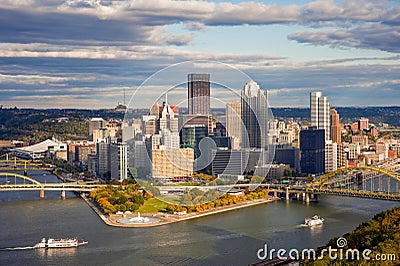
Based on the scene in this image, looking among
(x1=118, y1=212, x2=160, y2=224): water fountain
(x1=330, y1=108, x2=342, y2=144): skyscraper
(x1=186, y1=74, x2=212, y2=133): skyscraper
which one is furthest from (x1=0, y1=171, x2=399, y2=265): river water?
(x1=330, y1=108, x2=342, y2=144): skyscraper

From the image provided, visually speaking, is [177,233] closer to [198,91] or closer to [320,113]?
[198,91]

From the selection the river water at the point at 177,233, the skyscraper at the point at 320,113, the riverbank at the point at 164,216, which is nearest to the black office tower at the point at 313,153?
the skyscraper at the point at 320,113

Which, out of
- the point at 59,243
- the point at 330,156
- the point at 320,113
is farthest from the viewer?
the point at 320,113

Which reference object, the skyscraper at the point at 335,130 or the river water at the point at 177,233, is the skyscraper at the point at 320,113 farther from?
the river water at the point at 177,233

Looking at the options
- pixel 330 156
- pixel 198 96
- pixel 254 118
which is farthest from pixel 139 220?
pixel 330 156

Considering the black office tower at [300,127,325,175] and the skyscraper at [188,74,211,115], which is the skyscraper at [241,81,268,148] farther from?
the black office tower at [300,127,325,175]
